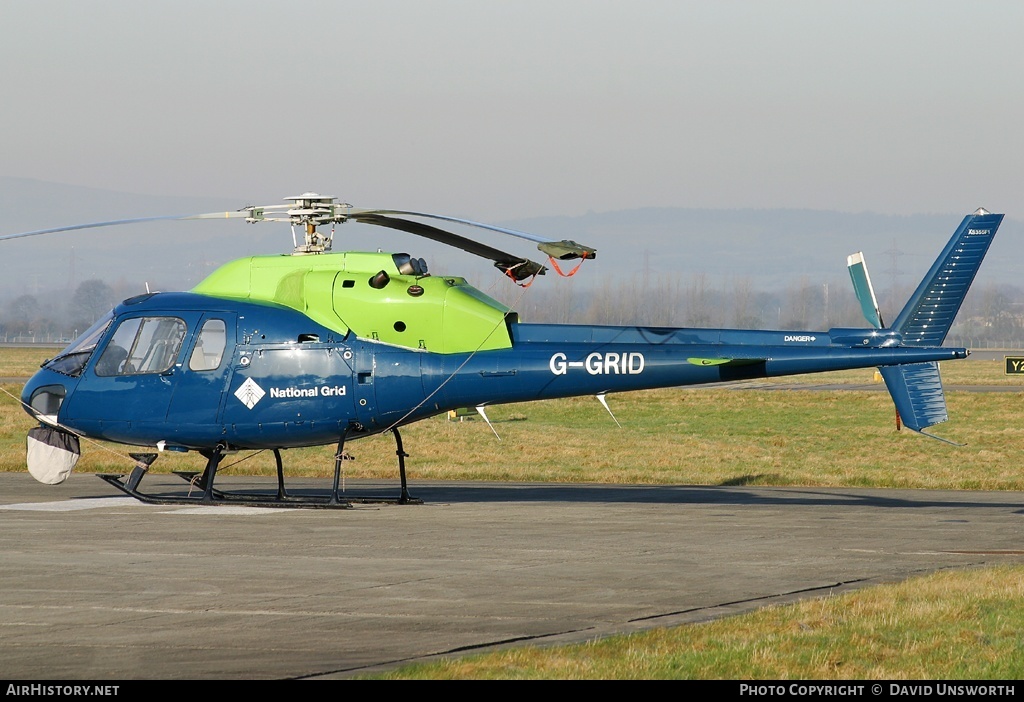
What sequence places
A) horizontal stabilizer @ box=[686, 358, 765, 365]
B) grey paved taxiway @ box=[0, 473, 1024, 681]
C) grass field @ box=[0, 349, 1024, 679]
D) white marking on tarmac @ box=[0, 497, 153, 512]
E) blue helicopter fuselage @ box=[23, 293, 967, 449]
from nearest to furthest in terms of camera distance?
grass field @ box=[0, 349, 1024, 679], grey paved taxiway @ box=[0, 473, 1024, 681], horizontal stabilizer @ box=[686, 358, 765, 365], blue helicopter fuselage @ box=[23, 293, 967, 449], white marking on tarmac @ box=[0, 497, 153, 512]

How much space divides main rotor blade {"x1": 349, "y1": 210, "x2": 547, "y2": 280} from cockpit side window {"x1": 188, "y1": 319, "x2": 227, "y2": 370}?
8.91ft

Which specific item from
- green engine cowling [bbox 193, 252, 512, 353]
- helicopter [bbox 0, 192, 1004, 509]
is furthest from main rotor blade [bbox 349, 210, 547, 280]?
green engine cowling [bbox 193, 252, 512, 353]

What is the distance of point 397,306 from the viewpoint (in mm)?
19750

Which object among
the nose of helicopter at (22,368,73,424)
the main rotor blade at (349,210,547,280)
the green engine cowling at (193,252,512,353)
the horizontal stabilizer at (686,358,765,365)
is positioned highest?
the main rotor blade at (349,210,547,280)

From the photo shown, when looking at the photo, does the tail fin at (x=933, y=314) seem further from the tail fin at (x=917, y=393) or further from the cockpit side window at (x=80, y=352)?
the cockpit side window at (x=80, y=352)

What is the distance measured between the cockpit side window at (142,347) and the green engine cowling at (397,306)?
1.87m

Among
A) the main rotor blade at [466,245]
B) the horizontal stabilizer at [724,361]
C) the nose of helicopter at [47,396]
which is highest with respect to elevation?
the main rotor blade at [466,245]

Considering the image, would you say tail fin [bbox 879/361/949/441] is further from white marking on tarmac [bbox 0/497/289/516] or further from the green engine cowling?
white marking on tarmac [bbox 0/497/289/516]

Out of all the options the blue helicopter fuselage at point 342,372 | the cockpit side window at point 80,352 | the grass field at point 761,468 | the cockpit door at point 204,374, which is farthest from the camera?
the cockpit side window at point 80,352

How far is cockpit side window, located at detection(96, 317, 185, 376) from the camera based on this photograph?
65.5 feet

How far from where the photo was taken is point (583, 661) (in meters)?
9.30

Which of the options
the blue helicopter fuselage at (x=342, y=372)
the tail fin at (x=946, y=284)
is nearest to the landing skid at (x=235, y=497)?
the blue helicopter fuselage at (x=342, y=372)

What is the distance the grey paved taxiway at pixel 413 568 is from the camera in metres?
10.3

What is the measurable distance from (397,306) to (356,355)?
3.23ft
